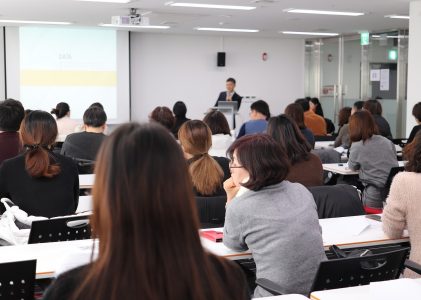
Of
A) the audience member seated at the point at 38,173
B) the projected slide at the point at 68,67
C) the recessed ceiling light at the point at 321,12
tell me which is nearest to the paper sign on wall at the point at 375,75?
the recessed ceiling light at the point at 321,12

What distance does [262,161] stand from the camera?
2889mm

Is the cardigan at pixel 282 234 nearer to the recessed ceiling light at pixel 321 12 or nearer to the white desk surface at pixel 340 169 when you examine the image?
the white desk surface at pixel 340 169

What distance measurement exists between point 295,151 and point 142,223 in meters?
3.36

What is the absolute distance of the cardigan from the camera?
279cm

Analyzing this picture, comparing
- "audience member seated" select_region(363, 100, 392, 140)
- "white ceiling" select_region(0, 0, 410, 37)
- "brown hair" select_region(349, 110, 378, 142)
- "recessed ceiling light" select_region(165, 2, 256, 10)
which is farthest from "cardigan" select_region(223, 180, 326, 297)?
"recessed ceiling light" select_region(165, 2, 256, 10)

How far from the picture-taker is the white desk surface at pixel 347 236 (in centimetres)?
317

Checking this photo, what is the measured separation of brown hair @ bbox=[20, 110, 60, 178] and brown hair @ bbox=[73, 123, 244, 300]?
2645 mm

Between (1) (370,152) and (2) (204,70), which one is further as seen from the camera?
(2) (204,70)

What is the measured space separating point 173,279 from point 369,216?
119 inches

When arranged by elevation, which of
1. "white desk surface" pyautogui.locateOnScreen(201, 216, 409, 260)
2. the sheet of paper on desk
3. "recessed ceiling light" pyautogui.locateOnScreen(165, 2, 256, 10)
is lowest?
"white desk surface" pyautogui.locateOnScreen(201, 216, 409, 260)

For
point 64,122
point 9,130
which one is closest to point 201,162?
point 9,130

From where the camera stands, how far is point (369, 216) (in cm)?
403

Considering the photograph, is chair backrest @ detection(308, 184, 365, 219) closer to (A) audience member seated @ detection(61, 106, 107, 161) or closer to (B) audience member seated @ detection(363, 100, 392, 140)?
(A) audience member seated @ detection(61, 106, 107, 161)

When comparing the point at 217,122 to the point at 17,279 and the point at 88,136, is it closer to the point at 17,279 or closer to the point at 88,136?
the point at 88,136
